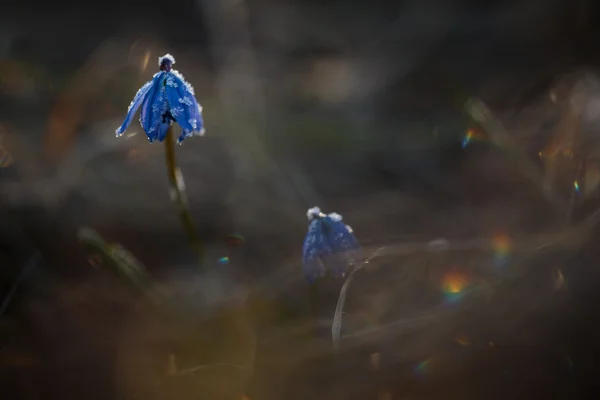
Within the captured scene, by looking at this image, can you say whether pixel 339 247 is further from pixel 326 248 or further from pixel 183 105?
pixel 183 105

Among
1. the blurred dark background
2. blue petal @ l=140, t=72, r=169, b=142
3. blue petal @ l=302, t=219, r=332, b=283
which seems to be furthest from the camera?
blue petal @ l=140, t=72, r=169, b=142

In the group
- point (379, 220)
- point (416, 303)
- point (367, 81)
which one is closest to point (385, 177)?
point (379, 220)

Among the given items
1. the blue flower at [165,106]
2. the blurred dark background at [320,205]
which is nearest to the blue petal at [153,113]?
the blue flower at [165,106]

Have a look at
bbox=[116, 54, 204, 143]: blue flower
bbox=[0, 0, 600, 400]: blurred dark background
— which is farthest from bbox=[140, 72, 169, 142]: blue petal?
bbox=[0, 0, 600, 400]: blurred dark background

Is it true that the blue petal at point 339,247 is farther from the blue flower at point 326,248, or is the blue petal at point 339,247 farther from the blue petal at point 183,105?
the blue petal at point 183,105

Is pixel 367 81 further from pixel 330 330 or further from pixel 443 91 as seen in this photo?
pixel 330 330

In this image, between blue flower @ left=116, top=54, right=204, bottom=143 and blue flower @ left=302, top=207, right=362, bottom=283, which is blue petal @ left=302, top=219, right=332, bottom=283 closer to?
blue flower @ left=302, top=207, right=362, bottom=283
